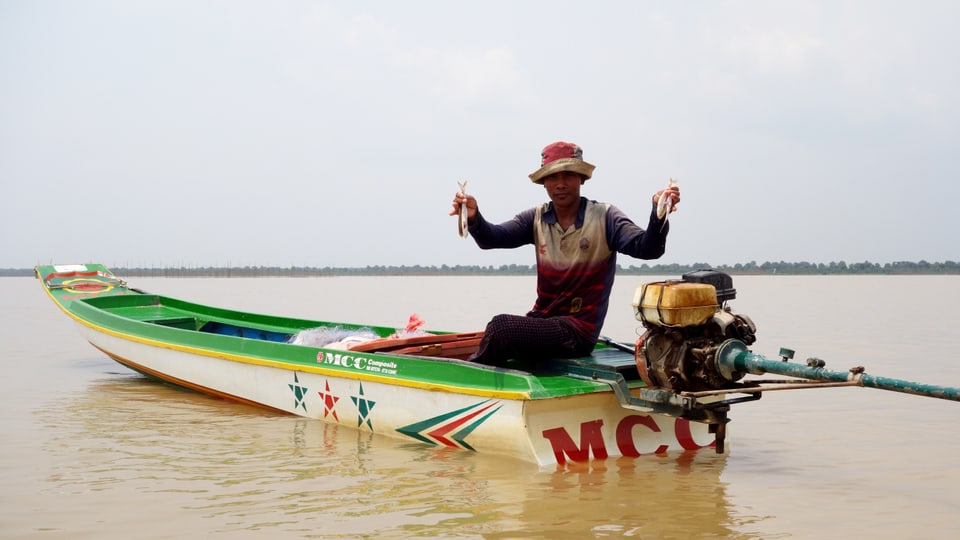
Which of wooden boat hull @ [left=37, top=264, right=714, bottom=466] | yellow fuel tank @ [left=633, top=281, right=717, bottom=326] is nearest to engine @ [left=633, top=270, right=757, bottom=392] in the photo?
yellow fuel tank @ [left=633, top=281, right=717, bottom=326]

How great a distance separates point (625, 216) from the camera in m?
6.25

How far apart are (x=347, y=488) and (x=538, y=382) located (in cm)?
144

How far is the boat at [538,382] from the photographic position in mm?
5246

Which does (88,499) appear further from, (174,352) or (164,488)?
(174,352)

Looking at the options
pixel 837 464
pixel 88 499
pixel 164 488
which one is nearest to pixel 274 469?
pixel 164 488

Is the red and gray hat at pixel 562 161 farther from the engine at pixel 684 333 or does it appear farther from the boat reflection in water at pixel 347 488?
the boat reflection in water at pixel 347 488

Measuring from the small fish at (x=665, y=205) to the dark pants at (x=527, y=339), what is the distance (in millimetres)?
1228

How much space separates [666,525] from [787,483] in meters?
1.49

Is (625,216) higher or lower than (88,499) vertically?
higher

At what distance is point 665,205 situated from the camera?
547 cm

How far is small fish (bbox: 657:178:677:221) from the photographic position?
5.45 metres

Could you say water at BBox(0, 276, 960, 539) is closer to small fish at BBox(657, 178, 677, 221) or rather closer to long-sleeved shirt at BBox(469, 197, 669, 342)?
long-sleeved shirt at BBox(469, 197, 669, 342)

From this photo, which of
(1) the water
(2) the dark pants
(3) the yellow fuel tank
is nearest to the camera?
(1) the water

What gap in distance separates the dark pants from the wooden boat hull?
174mm
